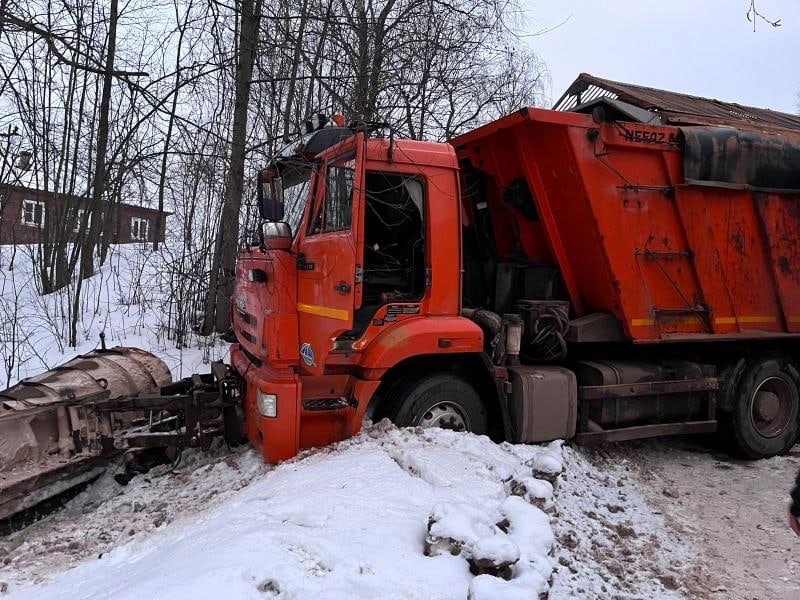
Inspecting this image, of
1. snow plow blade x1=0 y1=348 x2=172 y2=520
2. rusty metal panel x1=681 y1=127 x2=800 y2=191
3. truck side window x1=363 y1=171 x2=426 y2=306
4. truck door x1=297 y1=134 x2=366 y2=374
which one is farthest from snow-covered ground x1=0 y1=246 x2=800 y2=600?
rusty metal panel x1=681 y1=127 x2=800 y2=191

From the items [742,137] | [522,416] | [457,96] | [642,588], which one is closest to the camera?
[642,588]

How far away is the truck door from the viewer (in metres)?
4.37

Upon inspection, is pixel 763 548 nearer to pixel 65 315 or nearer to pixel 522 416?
pixel 522 416

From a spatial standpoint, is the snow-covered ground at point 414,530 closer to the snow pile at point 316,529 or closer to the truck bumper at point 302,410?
the snow pile at point 316,529

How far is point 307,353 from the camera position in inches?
183

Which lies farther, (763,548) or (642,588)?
(763,548)

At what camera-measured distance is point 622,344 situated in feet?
20.0

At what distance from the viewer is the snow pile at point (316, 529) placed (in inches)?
109

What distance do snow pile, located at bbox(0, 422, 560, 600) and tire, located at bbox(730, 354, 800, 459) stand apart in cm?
297

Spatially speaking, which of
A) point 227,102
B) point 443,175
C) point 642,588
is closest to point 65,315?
point 227,102

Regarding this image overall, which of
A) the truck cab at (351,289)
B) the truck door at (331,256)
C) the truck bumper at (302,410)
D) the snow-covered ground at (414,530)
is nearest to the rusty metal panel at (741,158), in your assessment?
the truck cab at (351,289)

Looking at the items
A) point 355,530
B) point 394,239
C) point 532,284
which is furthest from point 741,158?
point 355,530

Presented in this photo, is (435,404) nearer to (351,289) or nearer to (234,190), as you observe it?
(351,289)

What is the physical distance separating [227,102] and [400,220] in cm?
516
